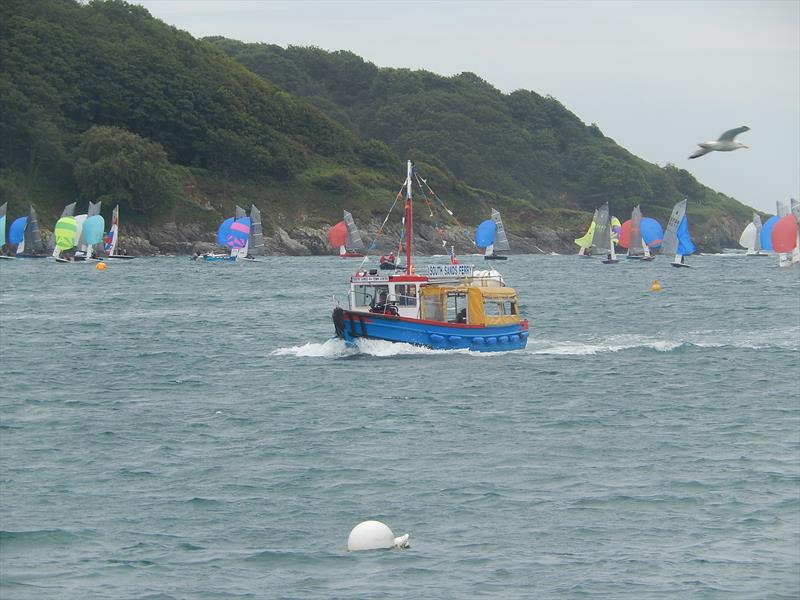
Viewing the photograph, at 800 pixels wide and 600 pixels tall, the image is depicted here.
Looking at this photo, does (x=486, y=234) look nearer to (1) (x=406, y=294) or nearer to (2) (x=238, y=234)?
(2) (x=238, y=234)

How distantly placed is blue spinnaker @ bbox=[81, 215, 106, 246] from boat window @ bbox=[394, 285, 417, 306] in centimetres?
8540

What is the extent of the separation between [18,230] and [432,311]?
95.2 m

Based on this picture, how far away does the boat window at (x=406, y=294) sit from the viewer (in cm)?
4934

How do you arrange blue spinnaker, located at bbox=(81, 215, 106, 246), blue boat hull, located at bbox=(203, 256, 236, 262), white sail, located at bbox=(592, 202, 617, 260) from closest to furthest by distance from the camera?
blue spinnaker, located at bbox=(81, 215, 106, 246) < blue boat hull, located at bbox=(203, 256, 236, 262) < white sail, located at bbox=(592, 202, 617, 260)

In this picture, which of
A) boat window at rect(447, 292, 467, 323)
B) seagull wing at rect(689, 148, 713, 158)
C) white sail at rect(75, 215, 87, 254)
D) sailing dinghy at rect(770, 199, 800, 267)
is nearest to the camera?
seagull wing at rect(689, 148, 713, 158)

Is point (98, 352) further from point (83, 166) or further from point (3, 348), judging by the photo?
point (83, 166)

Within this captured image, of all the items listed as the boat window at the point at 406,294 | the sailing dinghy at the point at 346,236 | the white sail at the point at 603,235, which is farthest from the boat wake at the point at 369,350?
the white sail at the point at 603,235

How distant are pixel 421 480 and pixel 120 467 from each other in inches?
266

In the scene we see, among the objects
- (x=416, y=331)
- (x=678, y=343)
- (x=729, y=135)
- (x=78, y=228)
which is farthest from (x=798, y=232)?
(x=729, y=135)

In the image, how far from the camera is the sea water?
22.7 meters

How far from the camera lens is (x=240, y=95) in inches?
7279

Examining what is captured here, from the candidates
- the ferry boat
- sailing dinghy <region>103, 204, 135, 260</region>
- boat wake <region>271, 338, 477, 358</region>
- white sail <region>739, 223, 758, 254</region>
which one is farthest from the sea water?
white sail <region>739, 223, 758, 254</region>

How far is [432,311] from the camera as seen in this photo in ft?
163

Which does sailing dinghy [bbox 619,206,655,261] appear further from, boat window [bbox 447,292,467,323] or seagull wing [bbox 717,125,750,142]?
seagull wing [bbox 717,125,750,142]
